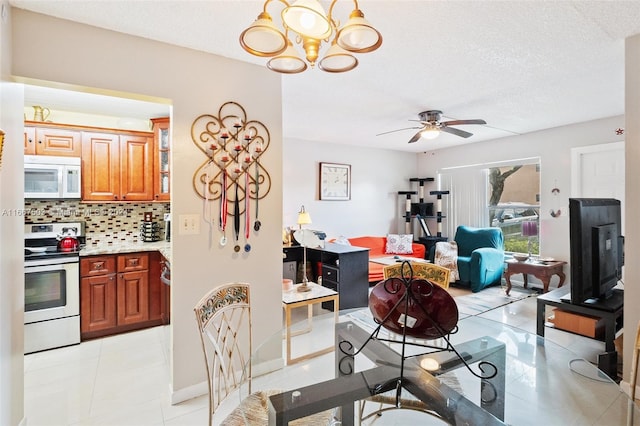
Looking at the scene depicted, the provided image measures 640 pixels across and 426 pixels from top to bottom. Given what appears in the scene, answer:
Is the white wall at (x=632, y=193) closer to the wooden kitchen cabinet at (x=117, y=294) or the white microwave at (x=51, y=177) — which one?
the wooden kitchen cabinet at (x=117, y=294)

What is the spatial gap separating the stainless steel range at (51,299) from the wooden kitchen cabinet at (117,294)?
8 cm

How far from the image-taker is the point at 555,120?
4.19 meters

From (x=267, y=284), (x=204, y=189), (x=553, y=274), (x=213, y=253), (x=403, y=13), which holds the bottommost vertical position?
(x=553, y=274)

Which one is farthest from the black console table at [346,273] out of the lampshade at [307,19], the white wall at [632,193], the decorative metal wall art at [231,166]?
the lampshade at [307,19]

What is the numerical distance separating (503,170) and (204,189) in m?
5.09

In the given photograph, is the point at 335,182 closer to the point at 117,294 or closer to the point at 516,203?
A: the point at 516,203

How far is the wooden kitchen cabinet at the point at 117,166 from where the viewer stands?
3410mm

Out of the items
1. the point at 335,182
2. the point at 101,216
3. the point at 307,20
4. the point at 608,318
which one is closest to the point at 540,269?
the point at 608,318

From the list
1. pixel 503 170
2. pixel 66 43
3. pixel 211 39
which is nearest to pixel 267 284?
pixel 211 39

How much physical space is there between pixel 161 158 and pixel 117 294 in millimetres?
1563

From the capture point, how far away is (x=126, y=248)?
3402 millimetres

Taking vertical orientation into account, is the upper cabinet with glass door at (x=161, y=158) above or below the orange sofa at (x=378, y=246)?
above

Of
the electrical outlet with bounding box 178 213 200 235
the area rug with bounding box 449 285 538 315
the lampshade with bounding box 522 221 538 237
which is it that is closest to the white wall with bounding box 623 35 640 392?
the area rug with bounding box 449 285 538 315

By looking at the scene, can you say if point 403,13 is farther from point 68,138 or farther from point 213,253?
point 68,138
